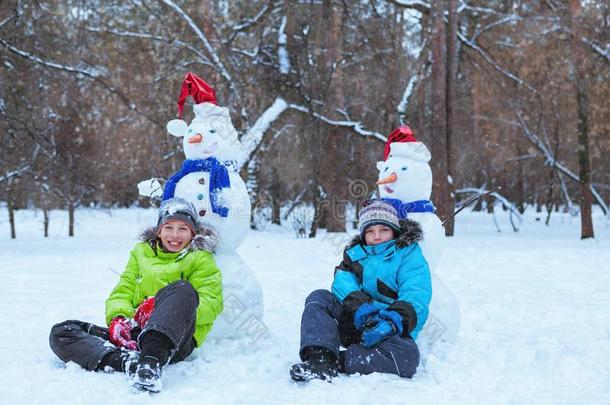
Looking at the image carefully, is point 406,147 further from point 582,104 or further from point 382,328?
point 582,104

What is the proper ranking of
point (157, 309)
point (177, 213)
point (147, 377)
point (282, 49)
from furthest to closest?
point (282, 49) → point (177, 213) → point (157, 309) → point (147, 377)

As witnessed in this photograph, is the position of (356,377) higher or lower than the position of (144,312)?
lower

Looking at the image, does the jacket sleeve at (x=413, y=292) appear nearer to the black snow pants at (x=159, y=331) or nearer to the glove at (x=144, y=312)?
the black snow pants at (x=159, y=331)

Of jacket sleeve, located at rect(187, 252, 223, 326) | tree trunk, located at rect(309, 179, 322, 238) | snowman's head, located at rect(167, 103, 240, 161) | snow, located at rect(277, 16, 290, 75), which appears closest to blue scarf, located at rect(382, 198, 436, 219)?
snowman's head, located at rect(167, 103, 240, 161)

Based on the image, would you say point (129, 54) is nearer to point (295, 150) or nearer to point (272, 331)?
point (295, 150)

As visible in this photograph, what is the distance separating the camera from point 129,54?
1272 centimetres

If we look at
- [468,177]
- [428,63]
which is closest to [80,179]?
[428,63]

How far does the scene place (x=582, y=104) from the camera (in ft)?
34.6

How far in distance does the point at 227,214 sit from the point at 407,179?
124 centimetres

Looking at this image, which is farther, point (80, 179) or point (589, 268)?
point (80, 179)

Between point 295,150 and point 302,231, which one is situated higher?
point 295,150

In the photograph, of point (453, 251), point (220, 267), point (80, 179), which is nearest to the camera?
point (220, 267)

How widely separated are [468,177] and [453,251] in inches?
522

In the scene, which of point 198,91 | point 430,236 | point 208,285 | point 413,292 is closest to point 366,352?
point 413,292
